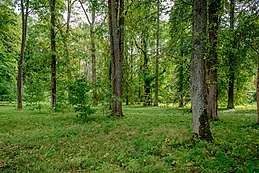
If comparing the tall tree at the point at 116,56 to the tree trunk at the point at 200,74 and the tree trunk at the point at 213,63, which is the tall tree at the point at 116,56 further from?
the tree trunk at the point at 200,74

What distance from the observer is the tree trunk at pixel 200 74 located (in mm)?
5102

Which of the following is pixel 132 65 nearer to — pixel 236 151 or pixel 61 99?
pixel 61 99

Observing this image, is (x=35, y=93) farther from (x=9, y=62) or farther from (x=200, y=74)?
(x=200, y=74)

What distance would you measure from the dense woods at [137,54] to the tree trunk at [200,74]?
0.09ft

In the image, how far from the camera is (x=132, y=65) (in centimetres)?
2252

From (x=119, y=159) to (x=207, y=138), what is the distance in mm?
2525

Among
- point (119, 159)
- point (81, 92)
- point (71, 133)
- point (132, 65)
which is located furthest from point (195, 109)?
point (132, 65)

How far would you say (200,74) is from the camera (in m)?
5.14

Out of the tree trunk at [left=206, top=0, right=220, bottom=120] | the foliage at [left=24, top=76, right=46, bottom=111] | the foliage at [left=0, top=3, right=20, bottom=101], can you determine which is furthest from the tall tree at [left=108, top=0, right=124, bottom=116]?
the foliage at [left=0, top=3, right=20, bottom=101]

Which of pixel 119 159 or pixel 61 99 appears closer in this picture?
pixel 119 159

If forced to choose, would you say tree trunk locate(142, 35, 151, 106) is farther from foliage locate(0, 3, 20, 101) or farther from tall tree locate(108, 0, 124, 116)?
foliage locate(0, 3, 20, 101)

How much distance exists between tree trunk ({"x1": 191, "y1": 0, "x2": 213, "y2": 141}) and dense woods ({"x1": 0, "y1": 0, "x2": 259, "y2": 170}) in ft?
0.09

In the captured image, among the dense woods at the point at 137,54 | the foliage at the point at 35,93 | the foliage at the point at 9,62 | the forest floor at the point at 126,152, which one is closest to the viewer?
the forest floor at the point at 126,152

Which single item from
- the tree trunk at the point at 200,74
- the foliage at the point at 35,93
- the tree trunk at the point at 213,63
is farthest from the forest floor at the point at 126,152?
the foliage at the point at 35,93
